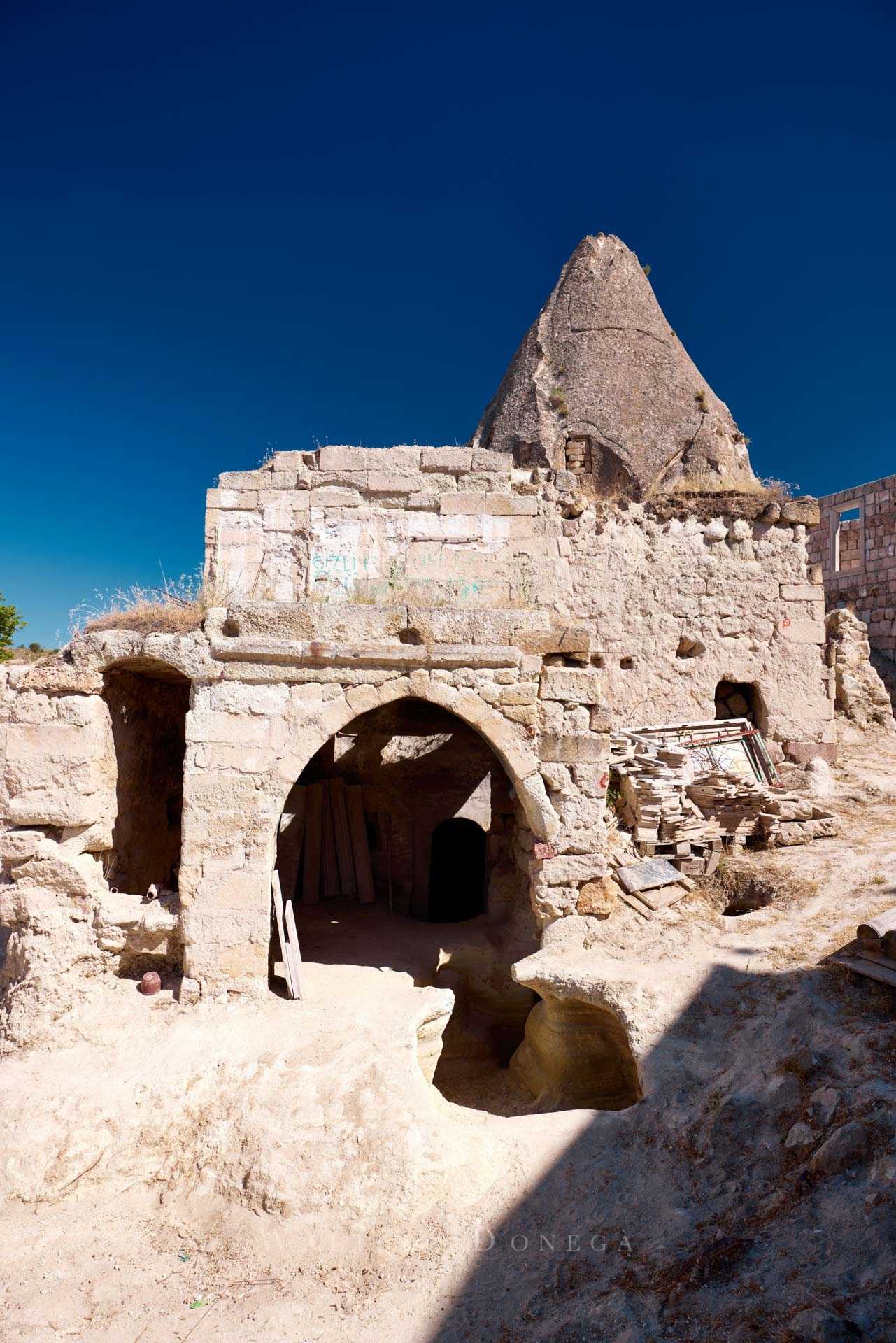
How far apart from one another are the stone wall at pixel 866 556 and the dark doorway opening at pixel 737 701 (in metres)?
5.78

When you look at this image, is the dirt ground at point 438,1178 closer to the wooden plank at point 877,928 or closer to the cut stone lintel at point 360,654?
the wooden plank at point 877,928

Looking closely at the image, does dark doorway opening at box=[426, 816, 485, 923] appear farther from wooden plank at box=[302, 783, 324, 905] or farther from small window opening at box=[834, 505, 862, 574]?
small window opening at box=[834, 505, 862, 574]

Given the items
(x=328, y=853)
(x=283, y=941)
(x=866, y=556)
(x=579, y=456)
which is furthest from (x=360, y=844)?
(x=866, y=556)

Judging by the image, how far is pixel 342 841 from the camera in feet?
34.6

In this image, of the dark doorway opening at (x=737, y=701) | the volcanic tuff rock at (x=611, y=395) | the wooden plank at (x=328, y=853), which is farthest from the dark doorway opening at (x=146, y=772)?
the volcanic tuff rock at (x=611, y=395)

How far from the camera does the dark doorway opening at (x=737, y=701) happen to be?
10.7 meters

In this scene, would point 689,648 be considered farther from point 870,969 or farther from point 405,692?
point 870,969

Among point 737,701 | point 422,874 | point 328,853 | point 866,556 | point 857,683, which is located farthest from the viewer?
point 866,556

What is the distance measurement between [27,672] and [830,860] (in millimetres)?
7710

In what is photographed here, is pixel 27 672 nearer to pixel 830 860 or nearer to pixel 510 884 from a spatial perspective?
pixel 510 884

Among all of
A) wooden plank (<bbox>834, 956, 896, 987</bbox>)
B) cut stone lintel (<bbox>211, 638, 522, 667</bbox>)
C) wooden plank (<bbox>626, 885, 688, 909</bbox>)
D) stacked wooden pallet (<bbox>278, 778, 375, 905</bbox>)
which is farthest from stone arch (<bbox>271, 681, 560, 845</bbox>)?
stacked wooden pallet (<bbox>278, 778, 375, 905</bbox>)

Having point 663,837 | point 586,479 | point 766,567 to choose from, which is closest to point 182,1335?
point 663,837

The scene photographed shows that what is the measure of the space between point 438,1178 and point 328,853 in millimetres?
A: 6032

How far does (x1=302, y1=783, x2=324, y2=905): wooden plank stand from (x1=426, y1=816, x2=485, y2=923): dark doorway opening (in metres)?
2.09
